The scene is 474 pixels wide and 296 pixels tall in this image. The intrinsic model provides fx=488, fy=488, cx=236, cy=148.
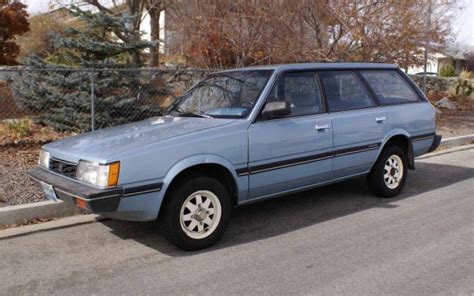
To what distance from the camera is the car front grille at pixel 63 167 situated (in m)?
4.25

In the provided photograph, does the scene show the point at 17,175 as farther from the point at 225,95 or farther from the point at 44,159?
the point at 225,95

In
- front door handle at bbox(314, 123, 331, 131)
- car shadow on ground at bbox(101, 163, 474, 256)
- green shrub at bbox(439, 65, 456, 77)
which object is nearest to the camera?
car shadow on ground at bbox(101, 163, 474, 256)

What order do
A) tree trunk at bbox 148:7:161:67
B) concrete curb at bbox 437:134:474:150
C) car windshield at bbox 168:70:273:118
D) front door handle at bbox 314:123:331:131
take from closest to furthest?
car windshield at bbox 168:70:273:118 < front door handle at bbox 314:123:331:131 < concrete curb at bbox 437:134:474:150 < tree trunk at bbox 148:7:161:67

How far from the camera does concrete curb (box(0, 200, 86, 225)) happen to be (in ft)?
16.5

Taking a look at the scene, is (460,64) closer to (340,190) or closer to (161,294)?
(340,190)

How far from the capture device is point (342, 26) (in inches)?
480

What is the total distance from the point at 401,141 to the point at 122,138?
12.0 feet

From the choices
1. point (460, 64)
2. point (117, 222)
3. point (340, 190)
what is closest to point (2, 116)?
point (117, 222)

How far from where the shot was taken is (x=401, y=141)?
247 inches

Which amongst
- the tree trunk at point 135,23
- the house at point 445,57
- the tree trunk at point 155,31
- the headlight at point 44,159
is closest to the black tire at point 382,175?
the headlight at point 44,159

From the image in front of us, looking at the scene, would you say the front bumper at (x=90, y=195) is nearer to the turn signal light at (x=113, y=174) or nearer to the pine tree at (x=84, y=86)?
the turn signal light at (x=113, y=174)

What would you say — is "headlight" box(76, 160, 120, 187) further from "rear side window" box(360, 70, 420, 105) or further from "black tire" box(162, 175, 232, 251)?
"rear side window" box(360, 70, 420, 105)

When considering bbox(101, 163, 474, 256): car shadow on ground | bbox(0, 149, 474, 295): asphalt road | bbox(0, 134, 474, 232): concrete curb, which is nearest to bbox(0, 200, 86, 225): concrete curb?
bbox(0, 134, 474, 232): concrete curb

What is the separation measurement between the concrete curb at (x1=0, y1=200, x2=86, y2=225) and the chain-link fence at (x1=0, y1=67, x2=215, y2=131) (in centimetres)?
375
